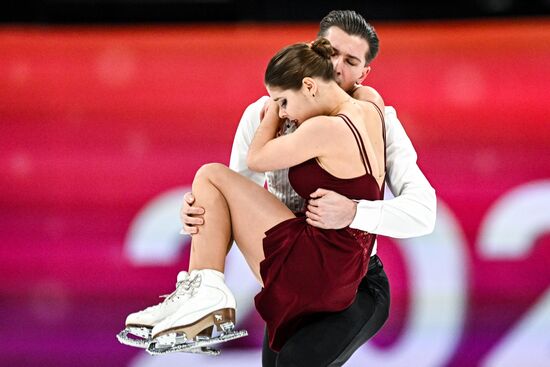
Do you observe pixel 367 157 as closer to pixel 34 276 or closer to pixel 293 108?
pixel 293 108

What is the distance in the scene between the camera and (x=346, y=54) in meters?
3.06

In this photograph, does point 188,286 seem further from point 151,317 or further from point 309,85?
point 309,85

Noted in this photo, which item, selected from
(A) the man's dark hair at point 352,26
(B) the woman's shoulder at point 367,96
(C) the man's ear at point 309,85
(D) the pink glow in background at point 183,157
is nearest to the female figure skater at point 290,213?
(C) the man's ear at point 309,85

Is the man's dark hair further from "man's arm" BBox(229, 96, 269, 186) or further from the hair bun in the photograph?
"man's arm" BBox(229, 96, 269, 186)

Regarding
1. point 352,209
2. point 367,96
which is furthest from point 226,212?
point 367,96

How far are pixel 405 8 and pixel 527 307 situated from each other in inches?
59.6

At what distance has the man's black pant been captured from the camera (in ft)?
9.10

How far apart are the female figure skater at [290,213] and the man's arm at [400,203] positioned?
0.19ft

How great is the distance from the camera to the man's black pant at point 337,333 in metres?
2.77

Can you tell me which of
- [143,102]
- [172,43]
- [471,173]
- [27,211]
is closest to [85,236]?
[27,211]

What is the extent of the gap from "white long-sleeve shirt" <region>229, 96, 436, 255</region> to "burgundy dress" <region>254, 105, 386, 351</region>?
0.06 metres

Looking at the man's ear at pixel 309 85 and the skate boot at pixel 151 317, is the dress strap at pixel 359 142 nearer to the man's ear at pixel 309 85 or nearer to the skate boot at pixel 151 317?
the man's ear at pixel 309 85

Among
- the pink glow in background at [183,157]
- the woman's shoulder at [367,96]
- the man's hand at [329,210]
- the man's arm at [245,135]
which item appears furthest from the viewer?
the pink glow in background at [183,157]

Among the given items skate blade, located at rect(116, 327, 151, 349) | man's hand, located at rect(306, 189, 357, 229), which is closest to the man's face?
man's hand, located at rect(306, 189, 357, 229)
